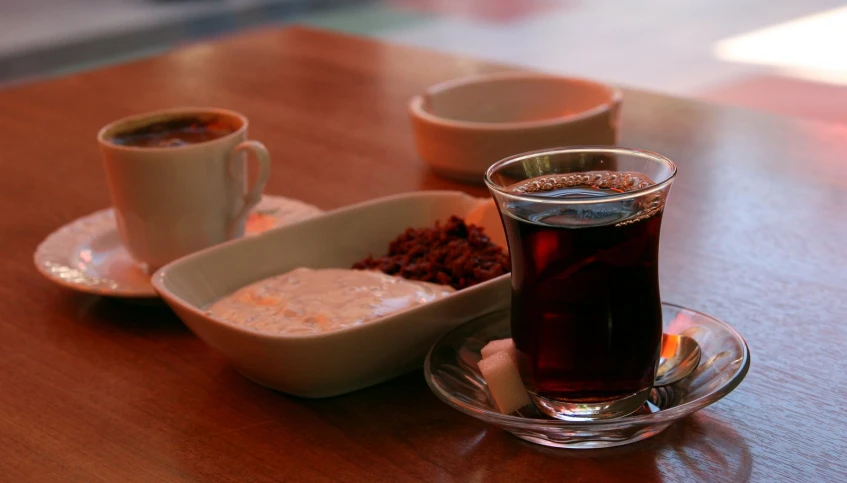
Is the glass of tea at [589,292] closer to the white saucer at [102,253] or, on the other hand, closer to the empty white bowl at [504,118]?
the white saucer at [102,253]

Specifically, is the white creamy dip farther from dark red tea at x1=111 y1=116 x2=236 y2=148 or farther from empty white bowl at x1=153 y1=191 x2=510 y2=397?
dark red tea at x1=111 y1=116 x2=236 y2=148

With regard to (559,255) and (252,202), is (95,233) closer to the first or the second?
(252,202)

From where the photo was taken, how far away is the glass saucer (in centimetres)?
56

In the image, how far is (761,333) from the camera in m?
0.73

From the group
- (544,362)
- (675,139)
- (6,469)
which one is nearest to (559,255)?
(544,362)

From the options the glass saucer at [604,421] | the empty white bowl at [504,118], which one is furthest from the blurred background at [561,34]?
the glass saucer at [604,421]

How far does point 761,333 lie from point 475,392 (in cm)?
25

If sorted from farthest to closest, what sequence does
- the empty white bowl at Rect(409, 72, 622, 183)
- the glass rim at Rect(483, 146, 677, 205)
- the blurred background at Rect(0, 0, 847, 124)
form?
→ the blurred background at Rect(0, 0, 847, 124) → the empty white bowl at Rect(409, 72, 622, 183) → the glass rim at Rect(483, 146, 677, 205)

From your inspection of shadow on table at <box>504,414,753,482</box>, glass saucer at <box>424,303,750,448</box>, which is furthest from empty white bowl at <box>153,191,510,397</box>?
shadow on table at <box>504,414,753,482</box>

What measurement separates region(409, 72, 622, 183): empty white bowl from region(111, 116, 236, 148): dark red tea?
0.94 ft

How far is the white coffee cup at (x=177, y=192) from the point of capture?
838mm

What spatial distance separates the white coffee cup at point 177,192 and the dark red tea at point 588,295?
1.18ft

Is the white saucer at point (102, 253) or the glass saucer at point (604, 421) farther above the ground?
the glass saucer at point (604, 421)

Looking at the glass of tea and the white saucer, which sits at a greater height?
the glass of tea
